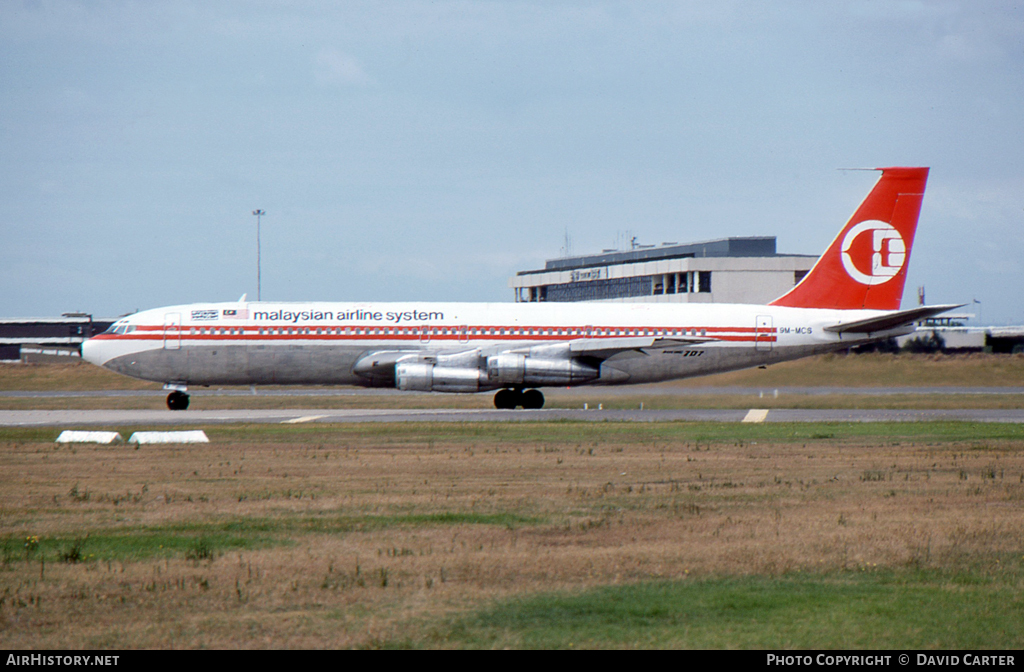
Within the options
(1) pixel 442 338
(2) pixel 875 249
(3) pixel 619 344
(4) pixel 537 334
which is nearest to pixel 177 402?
(1) pixel 442 338

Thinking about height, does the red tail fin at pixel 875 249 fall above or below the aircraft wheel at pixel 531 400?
above

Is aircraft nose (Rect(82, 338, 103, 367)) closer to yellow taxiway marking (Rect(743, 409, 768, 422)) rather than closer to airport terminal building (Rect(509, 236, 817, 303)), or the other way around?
yellow taxiway marking (Rect(743, 409, 768, 422))

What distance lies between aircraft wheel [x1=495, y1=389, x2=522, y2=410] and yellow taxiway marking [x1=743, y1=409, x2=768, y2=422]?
31.1 ft

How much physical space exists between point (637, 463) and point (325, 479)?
6.75 metres

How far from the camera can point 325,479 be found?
766 inches

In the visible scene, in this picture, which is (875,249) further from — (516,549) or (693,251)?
(693,251)

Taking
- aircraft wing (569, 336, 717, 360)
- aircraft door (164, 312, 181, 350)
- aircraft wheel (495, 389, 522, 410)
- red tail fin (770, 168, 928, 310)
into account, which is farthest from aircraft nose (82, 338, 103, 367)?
red tail fin (770, 168, 928, 310)

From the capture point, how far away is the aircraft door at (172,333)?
4175cm

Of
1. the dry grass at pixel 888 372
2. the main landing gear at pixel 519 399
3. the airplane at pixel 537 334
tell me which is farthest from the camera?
the dry grass at pixel 888 372

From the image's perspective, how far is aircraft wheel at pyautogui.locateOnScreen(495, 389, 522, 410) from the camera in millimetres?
41781

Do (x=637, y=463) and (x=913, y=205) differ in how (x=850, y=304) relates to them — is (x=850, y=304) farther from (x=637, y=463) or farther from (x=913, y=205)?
(x=637, y=463)

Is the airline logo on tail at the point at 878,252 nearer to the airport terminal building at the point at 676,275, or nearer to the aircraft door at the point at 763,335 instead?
the aircraft door at the point at 763,335

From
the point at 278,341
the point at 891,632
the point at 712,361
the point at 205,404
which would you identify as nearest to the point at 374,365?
the point at 278,341

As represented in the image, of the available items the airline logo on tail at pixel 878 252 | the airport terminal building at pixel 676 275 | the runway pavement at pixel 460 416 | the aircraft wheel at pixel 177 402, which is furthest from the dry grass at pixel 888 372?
the airport terminal building at pixel 676 275
